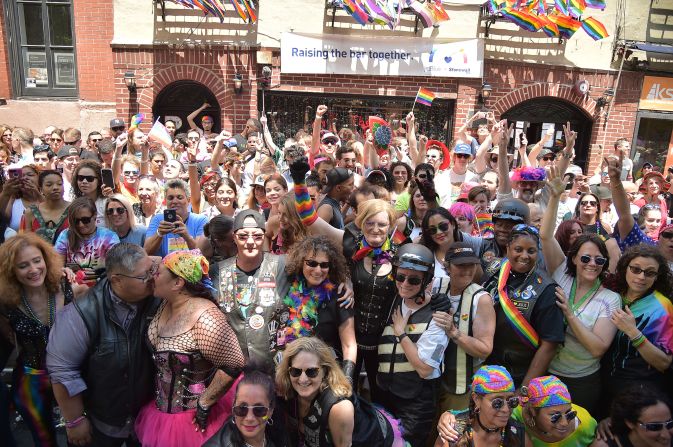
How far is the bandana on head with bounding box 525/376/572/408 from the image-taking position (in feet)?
8.62

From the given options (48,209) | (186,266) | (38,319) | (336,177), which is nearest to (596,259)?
(336,177)

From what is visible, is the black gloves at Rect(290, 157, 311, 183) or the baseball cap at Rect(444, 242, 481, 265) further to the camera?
the black gloves at Rect(290, 157, 311, 183)

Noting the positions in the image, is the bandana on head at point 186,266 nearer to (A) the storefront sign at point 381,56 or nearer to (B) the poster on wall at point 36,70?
(A) the storefront sign at point 381,56

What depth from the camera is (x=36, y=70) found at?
10.3 meters

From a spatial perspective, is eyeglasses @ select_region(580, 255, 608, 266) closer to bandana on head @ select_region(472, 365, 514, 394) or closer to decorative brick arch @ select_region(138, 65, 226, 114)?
bandana on head @ select_region(472, 365, 514, 394)

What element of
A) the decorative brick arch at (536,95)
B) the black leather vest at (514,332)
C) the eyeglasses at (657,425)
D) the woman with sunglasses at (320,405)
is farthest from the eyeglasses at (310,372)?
the decorative brick arch at (536,95)

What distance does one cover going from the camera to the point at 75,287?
320 cm

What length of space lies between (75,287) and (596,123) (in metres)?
10.5

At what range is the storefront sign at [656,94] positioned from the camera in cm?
1032

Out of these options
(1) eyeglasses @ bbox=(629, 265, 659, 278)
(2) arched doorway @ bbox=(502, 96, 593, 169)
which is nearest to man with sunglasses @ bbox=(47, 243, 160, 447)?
(1) eyeglasses @ bbox=(629, 265, 659, 278)

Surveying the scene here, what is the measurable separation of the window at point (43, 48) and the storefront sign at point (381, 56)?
4706mm

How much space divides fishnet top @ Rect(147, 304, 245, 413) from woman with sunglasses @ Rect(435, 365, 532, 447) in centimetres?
127

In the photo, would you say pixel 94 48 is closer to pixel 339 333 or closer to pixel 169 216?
pixel 169 216

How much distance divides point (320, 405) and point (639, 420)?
173 cm
